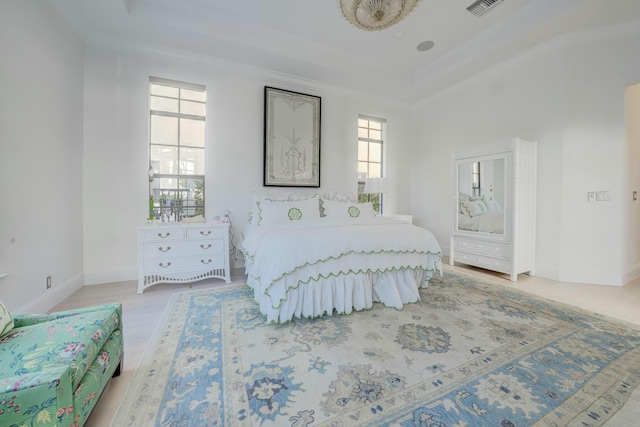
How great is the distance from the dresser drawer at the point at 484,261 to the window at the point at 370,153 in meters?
1.70

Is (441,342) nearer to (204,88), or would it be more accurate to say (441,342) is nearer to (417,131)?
(204,88)

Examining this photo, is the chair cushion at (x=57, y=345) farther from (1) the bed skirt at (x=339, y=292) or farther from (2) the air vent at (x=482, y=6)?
(2) the air vent at (x=482, y=6)

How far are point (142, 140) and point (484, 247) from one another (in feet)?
16.2

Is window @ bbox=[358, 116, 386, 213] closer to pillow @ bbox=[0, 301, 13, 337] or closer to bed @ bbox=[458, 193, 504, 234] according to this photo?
bed @ bbox=[458, 193, 504, 234]

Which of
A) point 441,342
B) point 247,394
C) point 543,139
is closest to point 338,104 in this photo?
point 543,139

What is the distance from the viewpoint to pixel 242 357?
63.9 inches

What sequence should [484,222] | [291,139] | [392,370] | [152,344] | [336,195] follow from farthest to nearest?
[336,195]
[291,139]
[484,222]
[152,344]
[392,370]

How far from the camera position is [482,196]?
3.62 m

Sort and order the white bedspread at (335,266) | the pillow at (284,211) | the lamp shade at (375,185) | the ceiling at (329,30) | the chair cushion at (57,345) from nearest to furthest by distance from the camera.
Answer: the chair cushion at (57,345) → the white bedspread at (335,266) → the ceiling at (329,30) → the pillow at (284,211) → the lamp shade at (375,185)

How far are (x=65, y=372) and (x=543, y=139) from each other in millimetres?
4945

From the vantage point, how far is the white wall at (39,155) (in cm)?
190

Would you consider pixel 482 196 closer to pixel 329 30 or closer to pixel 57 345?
pixel 329 30

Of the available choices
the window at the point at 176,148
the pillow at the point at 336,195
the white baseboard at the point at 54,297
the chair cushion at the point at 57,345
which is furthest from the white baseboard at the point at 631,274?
the white baseboard at the point at 54,297

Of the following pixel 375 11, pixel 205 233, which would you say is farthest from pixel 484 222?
pixel 205 233
